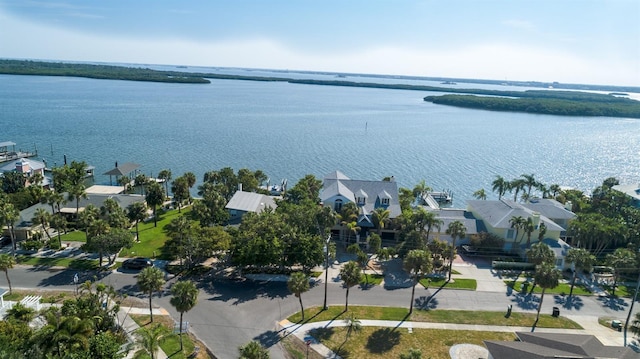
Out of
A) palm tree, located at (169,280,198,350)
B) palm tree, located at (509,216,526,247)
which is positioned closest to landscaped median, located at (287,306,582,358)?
palm tree, located at (169,280,198,350)

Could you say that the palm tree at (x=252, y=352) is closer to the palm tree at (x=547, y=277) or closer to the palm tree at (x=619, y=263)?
the palm tree at (x=547, y=277)

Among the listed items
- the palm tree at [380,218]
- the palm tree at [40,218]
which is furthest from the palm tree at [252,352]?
the palm tree at [40,218]

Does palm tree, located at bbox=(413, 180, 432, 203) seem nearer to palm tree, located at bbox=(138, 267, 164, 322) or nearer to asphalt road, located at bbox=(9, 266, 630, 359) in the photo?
asphalt road, located at bbox=(9, 266, 630, 359)

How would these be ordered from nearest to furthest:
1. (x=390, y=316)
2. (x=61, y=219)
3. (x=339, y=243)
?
(x=390, y=316), (x=61, y=219), (x=339, y=243)

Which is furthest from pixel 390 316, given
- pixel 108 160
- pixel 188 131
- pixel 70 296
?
pixel 188 131

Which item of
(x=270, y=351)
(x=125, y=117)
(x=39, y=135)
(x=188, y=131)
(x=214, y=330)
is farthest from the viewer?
(x=125, y=117)

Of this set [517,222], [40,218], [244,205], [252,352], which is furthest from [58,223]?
[517,222]

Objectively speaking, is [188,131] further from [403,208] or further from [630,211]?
[630,211]
